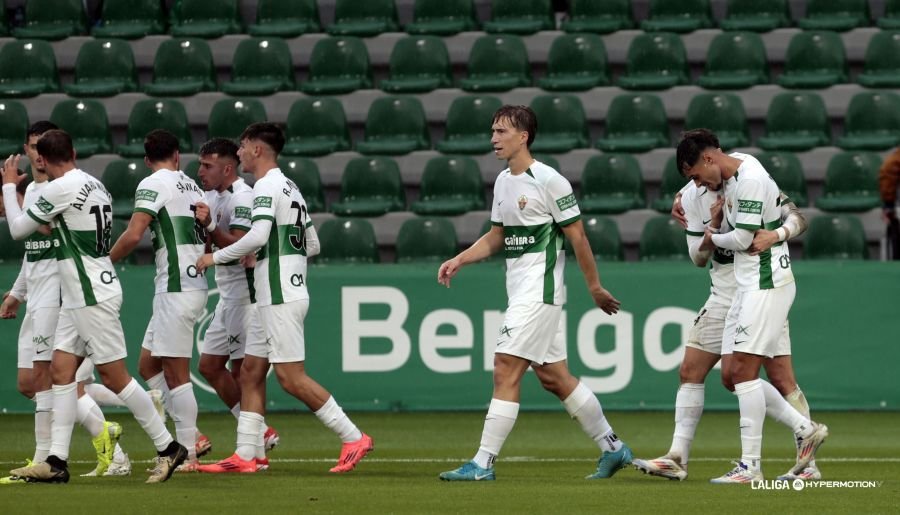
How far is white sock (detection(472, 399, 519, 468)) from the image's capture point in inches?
333

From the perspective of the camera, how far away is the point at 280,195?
372 inches

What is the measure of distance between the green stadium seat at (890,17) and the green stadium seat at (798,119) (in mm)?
1814

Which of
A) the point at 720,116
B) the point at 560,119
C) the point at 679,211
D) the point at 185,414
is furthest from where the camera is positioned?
the point at 560,119

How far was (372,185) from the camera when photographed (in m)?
16.5

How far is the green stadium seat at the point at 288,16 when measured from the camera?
60.4 feet

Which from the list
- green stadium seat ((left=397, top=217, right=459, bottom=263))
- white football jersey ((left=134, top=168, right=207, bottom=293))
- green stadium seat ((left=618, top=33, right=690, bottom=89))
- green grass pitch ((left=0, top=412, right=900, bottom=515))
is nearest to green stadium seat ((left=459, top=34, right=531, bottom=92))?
green stadium seat ((left=618, top=33, right=690, bottom=89))

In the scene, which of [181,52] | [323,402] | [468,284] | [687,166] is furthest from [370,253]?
[687,166]

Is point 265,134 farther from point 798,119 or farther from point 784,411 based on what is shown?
point 798,119

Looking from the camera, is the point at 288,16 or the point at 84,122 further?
the point at 288,16

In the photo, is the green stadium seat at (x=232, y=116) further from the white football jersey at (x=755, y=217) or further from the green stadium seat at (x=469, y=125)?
the white football jersey at (x=755, y=217)

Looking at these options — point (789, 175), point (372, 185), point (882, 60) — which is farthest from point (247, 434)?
point (882, 60)

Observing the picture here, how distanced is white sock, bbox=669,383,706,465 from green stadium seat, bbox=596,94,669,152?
8.05m

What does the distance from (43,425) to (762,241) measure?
14.7ft

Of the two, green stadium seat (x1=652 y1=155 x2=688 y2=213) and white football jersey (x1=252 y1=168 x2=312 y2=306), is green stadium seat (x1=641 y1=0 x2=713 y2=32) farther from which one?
white football jersey (x1=252 y1=168 x2=312 y2=306)
